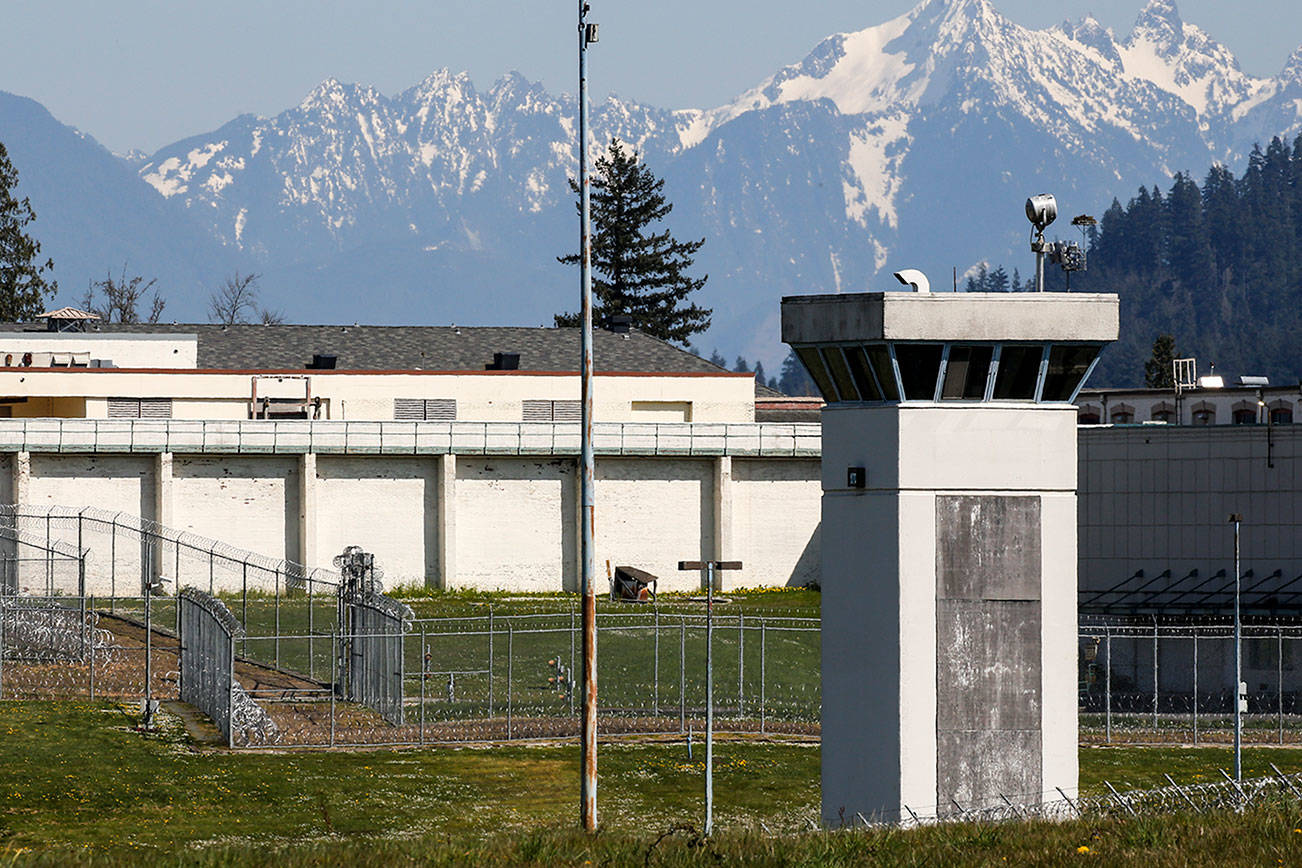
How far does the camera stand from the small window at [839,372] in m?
23.7

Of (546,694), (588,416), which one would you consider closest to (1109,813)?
(588,416)

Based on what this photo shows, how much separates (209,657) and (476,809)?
9.84 metres

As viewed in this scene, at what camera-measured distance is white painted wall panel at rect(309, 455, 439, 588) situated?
2483 inches

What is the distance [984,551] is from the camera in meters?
23.1

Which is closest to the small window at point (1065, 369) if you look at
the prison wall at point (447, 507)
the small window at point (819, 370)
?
the small window at point (819, 370)

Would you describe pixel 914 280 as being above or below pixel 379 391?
below

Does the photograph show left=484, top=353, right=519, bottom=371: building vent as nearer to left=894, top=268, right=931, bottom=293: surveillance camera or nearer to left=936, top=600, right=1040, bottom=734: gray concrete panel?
left=894, top=268, right=931, bottom=293: surveillance camera

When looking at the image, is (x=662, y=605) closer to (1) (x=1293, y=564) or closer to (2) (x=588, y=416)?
(1) (x=1293, y=564)

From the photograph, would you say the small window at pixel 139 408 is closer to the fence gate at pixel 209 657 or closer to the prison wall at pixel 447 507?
the prison wall at pixel 447 507

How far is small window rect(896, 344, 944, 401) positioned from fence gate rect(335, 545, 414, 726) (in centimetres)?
1590

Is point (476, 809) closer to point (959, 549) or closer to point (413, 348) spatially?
point (959, 549)

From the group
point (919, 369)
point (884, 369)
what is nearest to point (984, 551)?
point (919, 369)

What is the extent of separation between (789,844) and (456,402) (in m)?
56.5

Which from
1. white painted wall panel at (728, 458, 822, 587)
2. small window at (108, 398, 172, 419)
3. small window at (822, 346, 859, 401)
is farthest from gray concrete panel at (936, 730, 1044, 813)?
small window at (108, 398, 172, 419)
